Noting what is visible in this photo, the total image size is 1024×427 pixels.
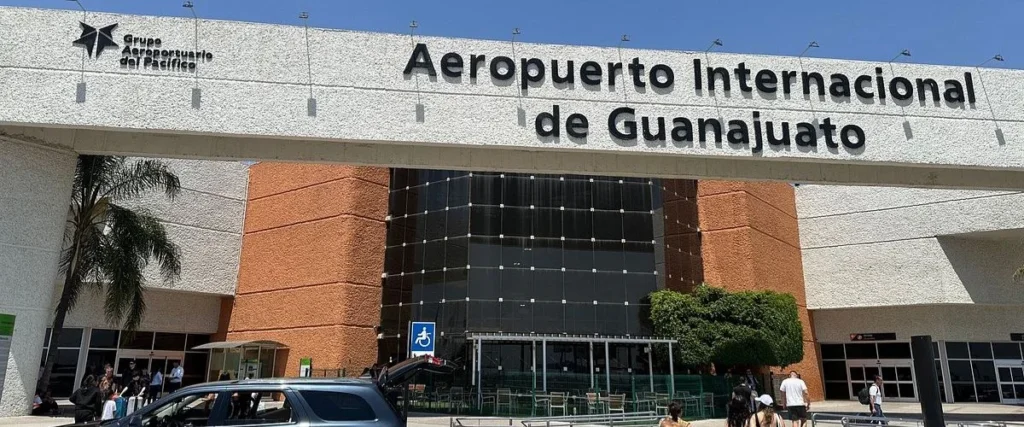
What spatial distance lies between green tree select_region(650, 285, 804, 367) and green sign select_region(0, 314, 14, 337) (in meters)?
20.3

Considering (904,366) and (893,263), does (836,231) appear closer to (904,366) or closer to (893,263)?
(893,263)

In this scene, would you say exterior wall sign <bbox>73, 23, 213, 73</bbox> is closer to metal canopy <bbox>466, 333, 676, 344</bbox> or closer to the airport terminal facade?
the airport terminal facade

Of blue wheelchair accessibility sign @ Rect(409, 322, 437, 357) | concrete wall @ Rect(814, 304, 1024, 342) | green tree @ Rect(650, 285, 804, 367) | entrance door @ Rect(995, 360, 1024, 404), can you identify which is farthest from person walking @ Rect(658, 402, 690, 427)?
entrance door @ Rect(995, 360, 1024, 404)

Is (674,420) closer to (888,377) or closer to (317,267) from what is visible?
(317,267)

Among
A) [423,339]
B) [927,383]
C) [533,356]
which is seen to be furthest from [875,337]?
[927,383]

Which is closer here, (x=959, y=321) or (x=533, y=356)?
(x=533, y=356)

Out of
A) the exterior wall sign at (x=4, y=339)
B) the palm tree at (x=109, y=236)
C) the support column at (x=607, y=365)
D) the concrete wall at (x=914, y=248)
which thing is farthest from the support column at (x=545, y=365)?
the concrete wall at (x=914, y=248)

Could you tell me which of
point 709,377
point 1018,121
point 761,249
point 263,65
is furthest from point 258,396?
point 761,249

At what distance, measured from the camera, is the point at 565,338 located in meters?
24.8

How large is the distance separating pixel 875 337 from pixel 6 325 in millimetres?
34677

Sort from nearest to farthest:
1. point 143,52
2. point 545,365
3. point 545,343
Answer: point 143,52, point 545,365, point 545,343

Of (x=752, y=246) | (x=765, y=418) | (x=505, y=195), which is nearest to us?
(x=765, y=418)

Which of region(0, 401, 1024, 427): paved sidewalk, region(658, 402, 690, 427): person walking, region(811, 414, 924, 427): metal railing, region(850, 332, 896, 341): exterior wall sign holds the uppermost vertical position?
region(850, 332, 896, 341): exterior wall sign

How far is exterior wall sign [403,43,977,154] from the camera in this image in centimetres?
1504
